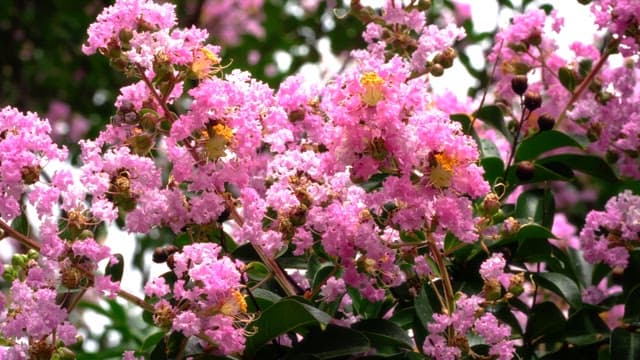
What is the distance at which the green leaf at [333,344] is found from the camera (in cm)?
118

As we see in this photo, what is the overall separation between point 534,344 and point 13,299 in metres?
0.79

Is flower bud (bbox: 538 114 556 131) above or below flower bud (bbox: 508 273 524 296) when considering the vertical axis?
above

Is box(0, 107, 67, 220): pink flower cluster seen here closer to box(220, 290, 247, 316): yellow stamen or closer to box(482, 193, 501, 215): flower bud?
box(220, 290, 247, 316): yellow stamen

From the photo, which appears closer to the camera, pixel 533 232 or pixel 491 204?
pixel 491 204

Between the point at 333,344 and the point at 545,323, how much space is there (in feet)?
1.40

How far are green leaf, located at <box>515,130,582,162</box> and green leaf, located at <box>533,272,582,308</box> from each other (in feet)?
0.70

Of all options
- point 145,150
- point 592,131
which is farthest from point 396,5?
point 145,150

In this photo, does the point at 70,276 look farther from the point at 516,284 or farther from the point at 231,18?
the point at 231,18

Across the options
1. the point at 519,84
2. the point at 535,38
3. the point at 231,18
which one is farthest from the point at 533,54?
the point at 231,18

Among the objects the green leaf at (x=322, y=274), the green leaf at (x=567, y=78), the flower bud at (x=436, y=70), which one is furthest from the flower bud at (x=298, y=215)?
the green leaf at (x=567, y=78)

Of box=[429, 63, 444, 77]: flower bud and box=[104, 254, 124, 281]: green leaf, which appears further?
box=[429, 63, 444, 77]: flower bud

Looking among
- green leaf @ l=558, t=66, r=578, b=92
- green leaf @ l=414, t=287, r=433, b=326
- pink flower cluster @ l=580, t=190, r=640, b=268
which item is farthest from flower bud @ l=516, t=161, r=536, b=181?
green leaf @ l=414, t=287, r=433, b=326

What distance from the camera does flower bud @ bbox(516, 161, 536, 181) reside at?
1512 millimetres

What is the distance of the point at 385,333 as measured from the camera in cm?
124
